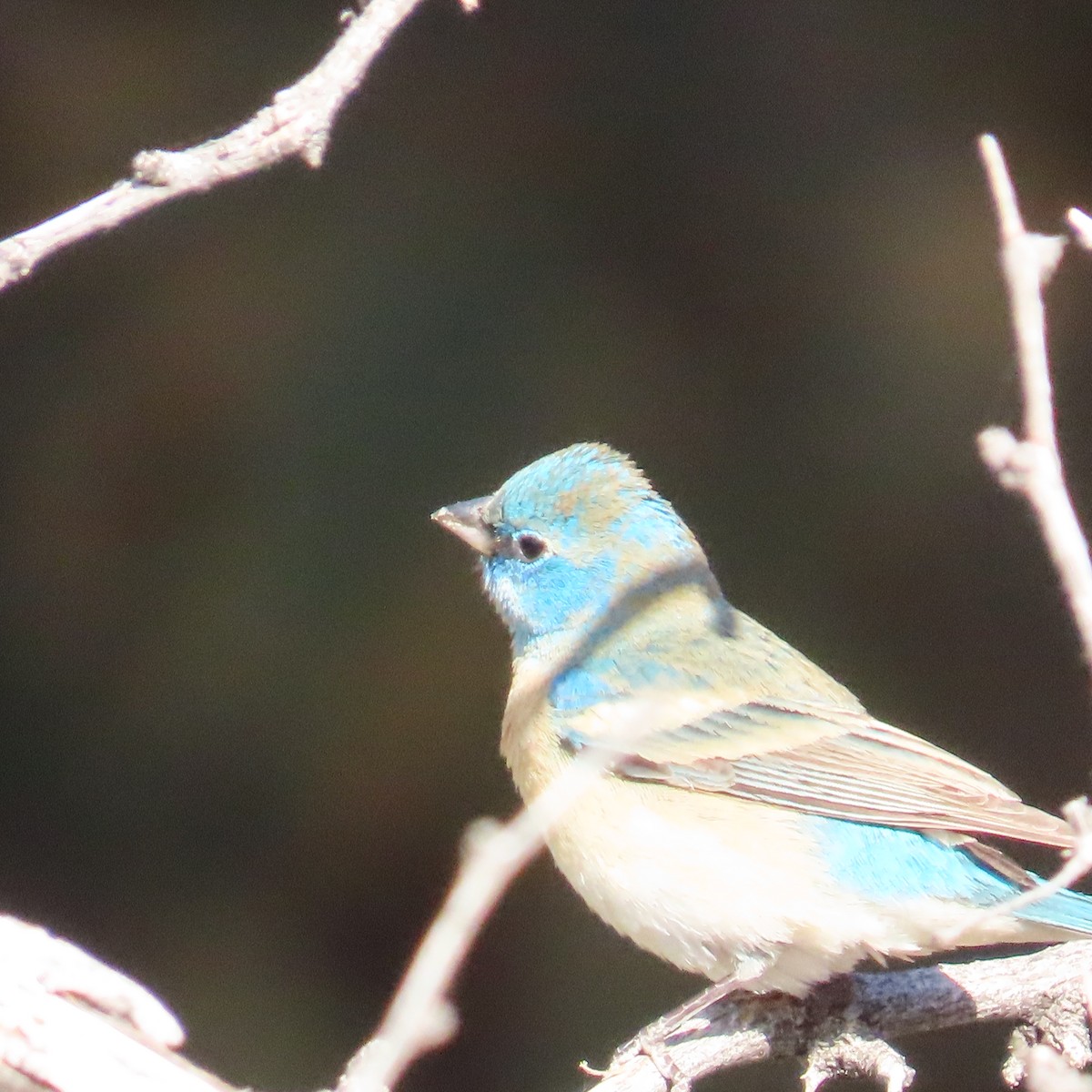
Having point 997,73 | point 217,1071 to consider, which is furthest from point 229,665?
point 997,73

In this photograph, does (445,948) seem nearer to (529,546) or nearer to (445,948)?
(445,948)

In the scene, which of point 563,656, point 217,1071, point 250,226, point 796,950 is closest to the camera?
point 796,950

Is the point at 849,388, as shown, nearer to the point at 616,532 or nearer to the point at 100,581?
the point at 616,532

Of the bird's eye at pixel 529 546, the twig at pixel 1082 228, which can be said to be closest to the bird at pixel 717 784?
the bird's eye at pixel 529 546

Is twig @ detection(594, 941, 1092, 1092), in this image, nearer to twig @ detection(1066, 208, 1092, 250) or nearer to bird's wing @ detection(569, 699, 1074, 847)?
bird's wing @ detection(569, 699, 1074, 847)

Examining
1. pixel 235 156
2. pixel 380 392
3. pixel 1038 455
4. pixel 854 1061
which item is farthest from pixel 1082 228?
pixel 380 392
